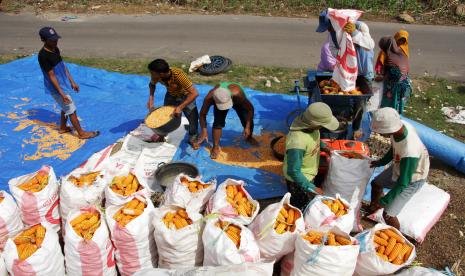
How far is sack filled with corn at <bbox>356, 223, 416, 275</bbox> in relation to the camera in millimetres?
3107

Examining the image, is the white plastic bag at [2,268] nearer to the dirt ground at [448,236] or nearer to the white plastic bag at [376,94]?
the dirt ground at [448,236]

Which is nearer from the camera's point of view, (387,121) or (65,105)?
(387,121)

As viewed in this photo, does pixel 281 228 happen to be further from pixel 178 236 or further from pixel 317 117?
pixel 317 117

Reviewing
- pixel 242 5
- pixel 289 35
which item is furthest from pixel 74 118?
pixel 242 5

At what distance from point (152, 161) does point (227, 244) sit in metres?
2.66

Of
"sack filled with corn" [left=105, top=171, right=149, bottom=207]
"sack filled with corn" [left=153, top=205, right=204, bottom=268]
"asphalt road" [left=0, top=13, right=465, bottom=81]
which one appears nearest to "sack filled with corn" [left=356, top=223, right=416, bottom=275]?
"sack filled with corn" [left=153, top=205, right=204, bottom=268]

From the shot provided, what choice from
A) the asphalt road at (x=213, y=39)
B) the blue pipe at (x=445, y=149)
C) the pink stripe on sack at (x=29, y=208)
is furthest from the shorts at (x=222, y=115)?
the asphalt road at (x=213, y=39)

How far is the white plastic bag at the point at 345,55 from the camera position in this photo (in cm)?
508

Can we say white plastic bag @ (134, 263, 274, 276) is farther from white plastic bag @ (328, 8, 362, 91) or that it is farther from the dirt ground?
white plastic bag @ (328, 8, 362, 91)

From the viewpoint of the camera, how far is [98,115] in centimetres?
Answer: 666

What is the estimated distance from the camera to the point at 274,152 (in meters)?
5.62

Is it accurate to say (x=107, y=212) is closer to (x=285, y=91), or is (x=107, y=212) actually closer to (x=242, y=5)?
(x=285, y=91)

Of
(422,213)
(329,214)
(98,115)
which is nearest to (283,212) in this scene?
(329,214)

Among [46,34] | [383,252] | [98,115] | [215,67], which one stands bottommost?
[98,115]
